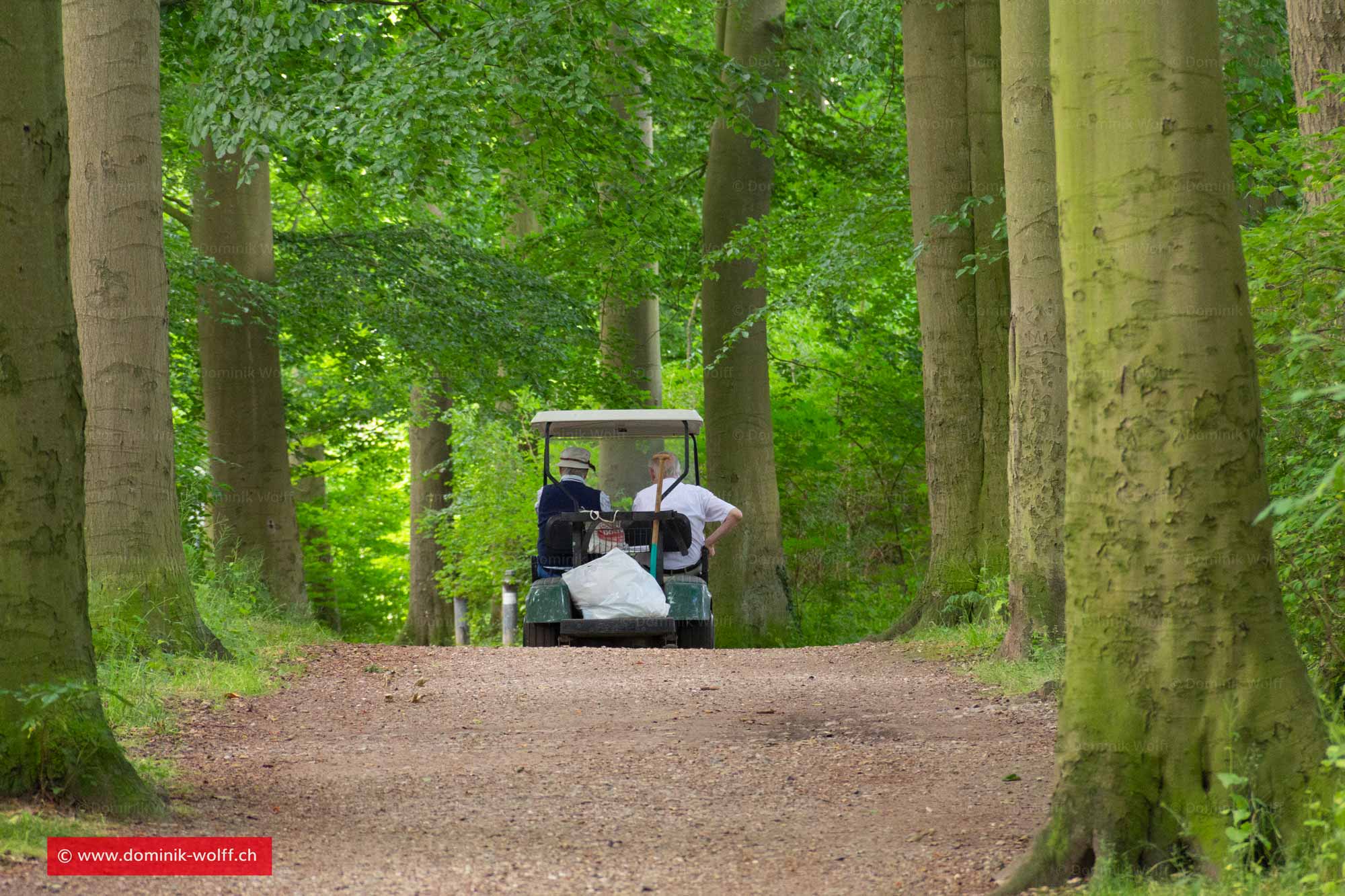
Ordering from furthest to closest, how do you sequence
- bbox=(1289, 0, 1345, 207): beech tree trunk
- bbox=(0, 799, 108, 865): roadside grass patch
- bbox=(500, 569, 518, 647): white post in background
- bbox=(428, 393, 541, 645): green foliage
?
bbox=(428, 393, 541, 645): green foliage
bbox=(500, 569, 518, 647): white post in background
bbox=(1289, 0, 1345, 207): beech tree trunk
bbox=(0, 799, 108, 865): roadside grass patch

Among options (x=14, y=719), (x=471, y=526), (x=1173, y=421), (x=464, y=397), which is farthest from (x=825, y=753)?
(x=471, y=526)

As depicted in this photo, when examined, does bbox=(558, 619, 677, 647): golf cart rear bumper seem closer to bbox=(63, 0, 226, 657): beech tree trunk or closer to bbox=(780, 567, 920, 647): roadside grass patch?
bbox=(63, 0, 226, 657): beech tree trunk

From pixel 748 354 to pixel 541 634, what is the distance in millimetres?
6571

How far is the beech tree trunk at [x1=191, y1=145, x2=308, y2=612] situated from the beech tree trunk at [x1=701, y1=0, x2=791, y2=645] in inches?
193

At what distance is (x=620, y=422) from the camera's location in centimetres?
1237

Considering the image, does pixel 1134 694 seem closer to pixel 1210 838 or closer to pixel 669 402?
pixel 1210 838

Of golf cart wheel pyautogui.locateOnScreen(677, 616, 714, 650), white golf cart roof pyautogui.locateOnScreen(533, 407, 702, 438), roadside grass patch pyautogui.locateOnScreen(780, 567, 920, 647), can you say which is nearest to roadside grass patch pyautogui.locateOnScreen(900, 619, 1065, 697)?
golf cart wheel pyautogui.locateOnScreen(677, 616, 714, 650)

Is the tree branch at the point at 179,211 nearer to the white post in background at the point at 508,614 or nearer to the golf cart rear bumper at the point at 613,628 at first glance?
the white post in background at the point at 508,614

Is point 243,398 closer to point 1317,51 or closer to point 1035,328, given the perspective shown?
point 1035,328

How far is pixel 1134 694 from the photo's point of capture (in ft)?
13.7

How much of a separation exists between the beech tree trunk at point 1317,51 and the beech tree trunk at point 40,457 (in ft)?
22.7

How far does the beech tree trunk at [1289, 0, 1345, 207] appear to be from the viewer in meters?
8.28

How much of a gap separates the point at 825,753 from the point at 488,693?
2.48m

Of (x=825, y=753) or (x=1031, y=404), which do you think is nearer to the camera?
(x=825, y=753)
